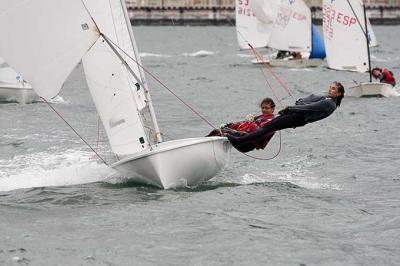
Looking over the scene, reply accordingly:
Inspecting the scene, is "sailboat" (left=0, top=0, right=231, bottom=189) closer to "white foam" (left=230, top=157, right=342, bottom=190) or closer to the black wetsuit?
the black wetsuit

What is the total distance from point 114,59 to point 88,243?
141 inches

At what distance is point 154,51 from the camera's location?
6147cm

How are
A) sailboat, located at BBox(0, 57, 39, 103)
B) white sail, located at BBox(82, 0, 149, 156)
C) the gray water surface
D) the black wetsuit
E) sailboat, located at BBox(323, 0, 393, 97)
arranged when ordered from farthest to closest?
sailboat, located at BBox(323, 0, 393, 97) < sailboat, located at BBox(0, 57, 39, 103) < white sail, located at BBox(82, 0, 149, 156) < the black wetsuit < the gray water surface

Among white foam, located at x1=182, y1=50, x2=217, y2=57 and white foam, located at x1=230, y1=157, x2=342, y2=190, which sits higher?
white foam, located at x1=230, y1=157, x2=342, y2=190

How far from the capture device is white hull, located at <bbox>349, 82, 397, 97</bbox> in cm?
2762

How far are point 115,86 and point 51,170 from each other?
265cm

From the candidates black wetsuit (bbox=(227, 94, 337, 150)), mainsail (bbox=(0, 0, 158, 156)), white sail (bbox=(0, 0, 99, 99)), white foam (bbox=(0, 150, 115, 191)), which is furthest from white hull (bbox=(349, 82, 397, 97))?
white sail (bbox=(0, 0, 99, 99))

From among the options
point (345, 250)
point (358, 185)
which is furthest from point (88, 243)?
point (358, 185)

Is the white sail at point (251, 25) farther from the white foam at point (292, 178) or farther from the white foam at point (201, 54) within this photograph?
the white foam at point (292, 178)

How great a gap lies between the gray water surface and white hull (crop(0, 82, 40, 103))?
11.7 ft

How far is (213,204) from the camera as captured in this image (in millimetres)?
12914

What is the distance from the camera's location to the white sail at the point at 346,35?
30.6 m

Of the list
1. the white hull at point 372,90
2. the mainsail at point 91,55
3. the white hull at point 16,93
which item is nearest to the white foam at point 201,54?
the white hull at point 372,90

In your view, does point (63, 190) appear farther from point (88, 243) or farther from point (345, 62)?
point (345, 62)
